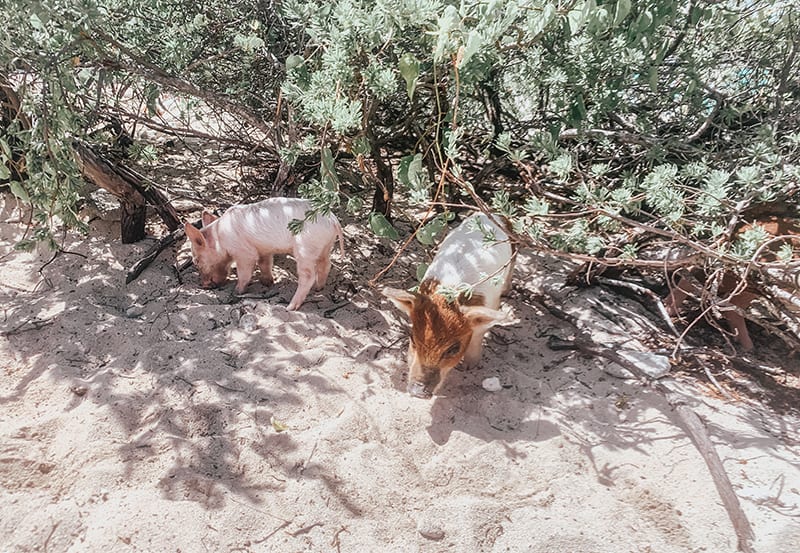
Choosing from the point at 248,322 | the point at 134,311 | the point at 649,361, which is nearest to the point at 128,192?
→ the point at 134,311

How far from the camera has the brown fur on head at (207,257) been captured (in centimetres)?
450

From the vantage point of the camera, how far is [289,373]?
3803 mm

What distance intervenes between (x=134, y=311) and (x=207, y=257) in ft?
2.26

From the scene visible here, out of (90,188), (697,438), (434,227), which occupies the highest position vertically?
(434,227)

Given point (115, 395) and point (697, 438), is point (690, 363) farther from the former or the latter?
point (115, 395)

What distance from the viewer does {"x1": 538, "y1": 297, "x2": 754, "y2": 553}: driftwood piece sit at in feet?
9.52

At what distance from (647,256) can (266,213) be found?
308cm

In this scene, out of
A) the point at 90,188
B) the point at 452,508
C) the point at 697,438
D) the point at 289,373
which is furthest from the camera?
the point at 90,188

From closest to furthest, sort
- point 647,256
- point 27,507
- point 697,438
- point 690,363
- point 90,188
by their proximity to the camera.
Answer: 1. point 27,507
2. point 697,438
3. point 690,363
4. point 647,256
5. point 90,188

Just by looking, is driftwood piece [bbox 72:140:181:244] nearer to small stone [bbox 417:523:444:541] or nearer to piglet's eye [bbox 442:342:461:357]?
piglet's eye [bbox 442:342:461:357]

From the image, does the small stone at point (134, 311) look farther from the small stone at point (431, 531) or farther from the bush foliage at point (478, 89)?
the small stone at point (431, 531)

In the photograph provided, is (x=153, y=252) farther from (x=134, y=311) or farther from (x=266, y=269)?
(x=266, y=269)

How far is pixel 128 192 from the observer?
4.84 meters

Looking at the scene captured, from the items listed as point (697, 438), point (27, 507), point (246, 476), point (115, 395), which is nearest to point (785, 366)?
point (697, 438)
